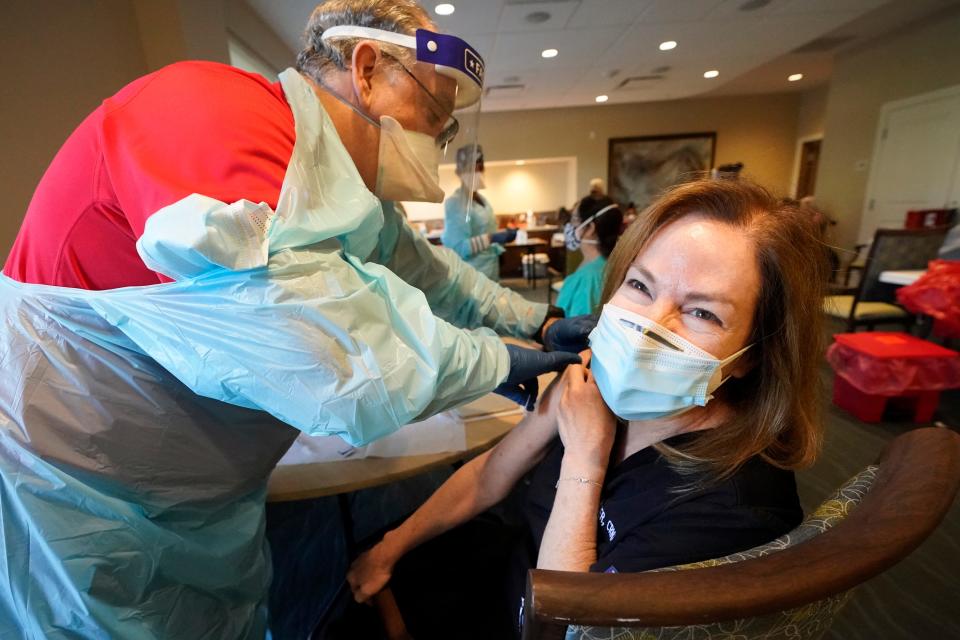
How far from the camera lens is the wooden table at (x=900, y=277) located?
2.56 meters

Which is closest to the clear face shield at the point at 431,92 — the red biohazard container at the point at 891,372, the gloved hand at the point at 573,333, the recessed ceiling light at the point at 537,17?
the gloved hand at the point at 573,333

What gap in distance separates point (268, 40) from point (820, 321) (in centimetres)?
493

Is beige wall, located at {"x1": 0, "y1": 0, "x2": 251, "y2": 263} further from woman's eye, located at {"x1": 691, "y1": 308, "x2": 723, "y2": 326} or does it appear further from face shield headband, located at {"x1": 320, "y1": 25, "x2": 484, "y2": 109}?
woman's eye, located at {"x1": 691, "y1": 308, "x2": 723, "y2": 326}

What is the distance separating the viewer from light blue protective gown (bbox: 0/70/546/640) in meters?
0.55

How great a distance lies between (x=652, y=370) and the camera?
0.72 metres

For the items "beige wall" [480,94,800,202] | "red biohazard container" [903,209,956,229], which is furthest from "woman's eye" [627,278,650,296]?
"beige wall" [480,94,800,202]

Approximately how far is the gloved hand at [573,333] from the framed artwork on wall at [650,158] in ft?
26.5

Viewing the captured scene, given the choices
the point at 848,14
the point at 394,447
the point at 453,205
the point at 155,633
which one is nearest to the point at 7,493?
the point at 155,633

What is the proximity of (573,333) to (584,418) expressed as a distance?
273mm

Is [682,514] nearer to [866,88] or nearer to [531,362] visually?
[531,362]

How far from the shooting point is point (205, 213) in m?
0.49

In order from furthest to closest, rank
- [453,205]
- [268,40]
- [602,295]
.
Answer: [268,40]
[453,205]
[602,295]

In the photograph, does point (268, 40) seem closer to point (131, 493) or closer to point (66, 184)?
point (66, 184)

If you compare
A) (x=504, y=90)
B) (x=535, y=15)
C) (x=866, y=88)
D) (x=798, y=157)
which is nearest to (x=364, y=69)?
(x=535, y=15)
